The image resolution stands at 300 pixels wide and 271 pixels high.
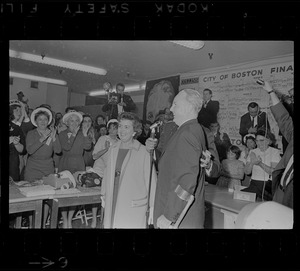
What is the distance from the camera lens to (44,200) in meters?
2.32

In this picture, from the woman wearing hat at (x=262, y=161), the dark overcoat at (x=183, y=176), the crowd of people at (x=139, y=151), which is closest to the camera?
the dark overcoat at (x=183, y=176)

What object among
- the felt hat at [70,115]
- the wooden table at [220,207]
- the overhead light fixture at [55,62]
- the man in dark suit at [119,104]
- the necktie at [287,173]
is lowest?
the wooden table at [220,207]

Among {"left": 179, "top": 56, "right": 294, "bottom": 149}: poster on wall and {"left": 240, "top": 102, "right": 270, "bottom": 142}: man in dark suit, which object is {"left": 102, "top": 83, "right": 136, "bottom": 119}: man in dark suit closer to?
{"left": 179, "top": 56, "right": 294, "bottom": 149}: poster on wall

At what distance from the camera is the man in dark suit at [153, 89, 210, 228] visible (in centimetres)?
210

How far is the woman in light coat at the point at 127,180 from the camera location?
7.52 feet

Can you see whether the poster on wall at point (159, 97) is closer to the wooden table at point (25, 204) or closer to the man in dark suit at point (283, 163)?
the man in dark suit at point (283, 163)

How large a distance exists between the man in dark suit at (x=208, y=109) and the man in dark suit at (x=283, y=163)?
1.33ft

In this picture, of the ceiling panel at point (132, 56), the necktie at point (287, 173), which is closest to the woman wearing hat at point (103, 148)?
the ceiling panel at point (132, 56)

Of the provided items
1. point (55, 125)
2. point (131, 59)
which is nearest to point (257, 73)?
point (131, 59)

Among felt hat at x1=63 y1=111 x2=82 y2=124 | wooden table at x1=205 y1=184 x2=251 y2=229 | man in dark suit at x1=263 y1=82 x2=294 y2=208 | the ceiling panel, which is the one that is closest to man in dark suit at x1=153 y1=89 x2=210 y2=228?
wooden table at x1=205 y1=184 x2=251 y2=229

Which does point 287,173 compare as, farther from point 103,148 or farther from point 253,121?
point 103,148
